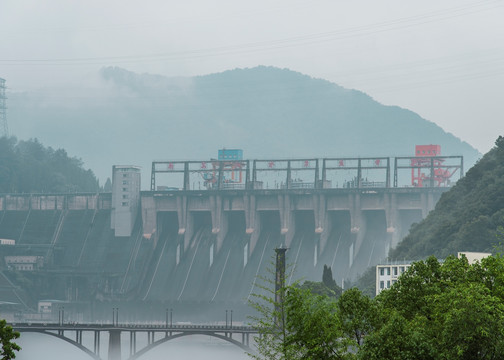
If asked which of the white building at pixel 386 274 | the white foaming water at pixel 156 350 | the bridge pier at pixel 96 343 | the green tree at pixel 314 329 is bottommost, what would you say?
A: the white foaming water at pixel 156 350

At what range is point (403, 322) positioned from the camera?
1703 inches

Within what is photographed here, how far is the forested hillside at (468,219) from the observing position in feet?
397

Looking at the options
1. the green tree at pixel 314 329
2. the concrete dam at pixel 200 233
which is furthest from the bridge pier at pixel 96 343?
the green tree at pixel 314 329

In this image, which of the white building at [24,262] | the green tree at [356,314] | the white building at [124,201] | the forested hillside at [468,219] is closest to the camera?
the green tree at [356,314]

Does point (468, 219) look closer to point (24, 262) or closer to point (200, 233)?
point (200, 233)

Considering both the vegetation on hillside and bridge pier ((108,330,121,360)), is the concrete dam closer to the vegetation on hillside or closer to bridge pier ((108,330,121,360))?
bridge pier ((108,330,121,360))

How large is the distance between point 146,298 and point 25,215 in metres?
34.7

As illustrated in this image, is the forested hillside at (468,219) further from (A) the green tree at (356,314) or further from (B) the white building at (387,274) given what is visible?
(A) the green tree at (356,314)

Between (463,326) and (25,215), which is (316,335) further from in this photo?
(25,215)

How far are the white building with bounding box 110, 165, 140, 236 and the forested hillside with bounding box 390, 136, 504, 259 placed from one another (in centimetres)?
5489

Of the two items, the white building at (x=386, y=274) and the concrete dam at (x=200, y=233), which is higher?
the concrete dam at (x=200, y=233)

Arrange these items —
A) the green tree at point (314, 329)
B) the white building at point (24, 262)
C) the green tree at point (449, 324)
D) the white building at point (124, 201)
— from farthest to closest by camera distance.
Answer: the white building at point (24, 262), the white building at point (124, 201), the green tree at point (314, 329), the green tree at point (449, 324)

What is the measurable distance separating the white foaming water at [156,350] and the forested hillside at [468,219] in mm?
26078

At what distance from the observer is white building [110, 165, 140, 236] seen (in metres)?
182
